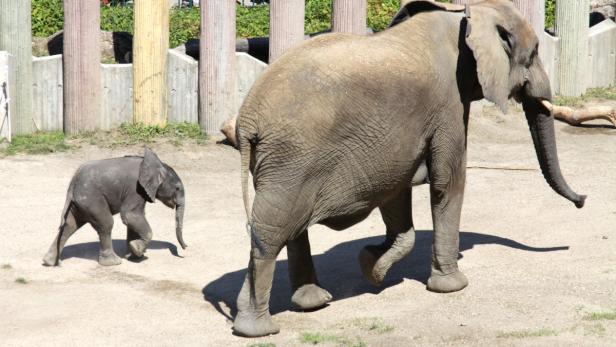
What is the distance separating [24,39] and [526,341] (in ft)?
34.5

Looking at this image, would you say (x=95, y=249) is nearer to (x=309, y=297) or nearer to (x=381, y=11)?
(x=309, y=297)

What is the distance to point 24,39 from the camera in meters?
17.4

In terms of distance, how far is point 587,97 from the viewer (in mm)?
19875

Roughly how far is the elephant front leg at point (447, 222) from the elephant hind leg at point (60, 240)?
3.62 metres

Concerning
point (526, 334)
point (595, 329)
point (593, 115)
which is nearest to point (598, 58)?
point (593, 115)

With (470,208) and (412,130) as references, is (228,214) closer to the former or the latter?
(470,208)

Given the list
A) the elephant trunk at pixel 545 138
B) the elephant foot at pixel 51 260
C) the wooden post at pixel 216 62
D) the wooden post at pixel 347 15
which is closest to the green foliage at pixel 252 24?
the wooden post at pixel 347 15

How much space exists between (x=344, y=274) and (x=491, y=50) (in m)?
2.53

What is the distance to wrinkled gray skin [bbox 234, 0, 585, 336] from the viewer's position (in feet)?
30.5

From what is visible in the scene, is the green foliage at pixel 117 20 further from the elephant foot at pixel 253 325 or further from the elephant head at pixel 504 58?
the elephant foot at pixel 253 325

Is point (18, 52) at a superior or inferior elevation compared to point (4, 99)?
superior

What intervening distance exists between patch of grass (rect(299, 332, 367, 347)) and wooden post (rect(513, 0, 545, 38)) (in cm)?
1115

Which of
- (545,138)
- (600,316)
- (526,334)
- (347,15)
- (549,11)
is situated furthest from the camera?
(549,11)

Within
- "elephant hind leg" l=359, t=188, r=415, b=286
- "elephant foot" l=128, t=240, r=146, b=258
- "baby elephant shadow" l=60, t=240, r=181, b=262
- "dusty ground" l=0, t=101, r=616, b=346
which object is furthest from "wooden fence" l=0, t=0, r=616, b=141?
"elephant hind leg" l=359, t=188, r=415, b=286
